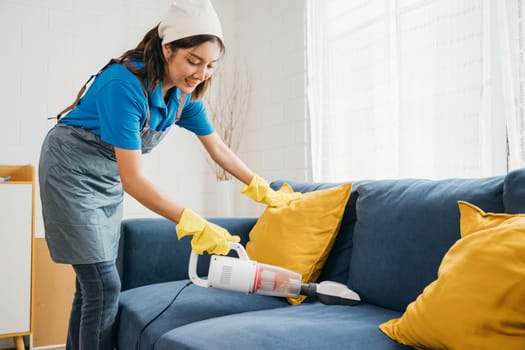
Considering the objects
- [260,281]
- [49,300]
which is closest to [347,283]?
[260,281]

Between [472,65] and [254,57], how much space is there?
182cm

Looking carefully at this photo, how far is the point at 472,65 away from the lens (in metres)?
2.01

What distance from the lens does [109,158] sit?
5.88 feet

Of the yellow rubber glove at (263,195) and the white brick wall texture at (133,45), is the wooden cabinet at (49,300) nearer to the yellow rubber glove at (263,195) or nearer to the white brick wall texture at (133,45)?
the white brick wall texture at (133,45)

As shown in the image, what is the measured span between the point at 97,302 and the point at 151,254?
19.0 inches

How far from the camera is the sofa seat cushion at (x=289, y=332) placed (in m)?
1.26

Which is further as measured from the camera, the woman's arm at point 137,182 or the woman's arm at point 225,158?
the woman's arm at point 225,158

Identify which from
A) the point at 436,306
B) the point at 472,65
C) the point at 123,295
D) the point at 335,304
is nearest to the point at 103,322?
the point at 123,295

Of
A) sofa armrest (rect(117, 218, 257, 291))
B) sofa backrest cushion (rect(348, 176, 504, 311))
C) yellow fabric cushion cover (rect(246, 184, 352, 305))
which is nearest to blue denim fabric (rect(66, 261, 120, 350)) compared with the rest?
sofa armrest (rect(117, 218, 257, 291))

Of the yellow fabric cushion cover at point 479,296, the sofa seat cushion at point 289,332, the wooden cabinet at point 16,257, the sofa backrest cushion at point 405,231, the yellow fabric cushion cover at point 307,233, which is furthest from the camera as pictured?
the wooden cabinet at point 16,257

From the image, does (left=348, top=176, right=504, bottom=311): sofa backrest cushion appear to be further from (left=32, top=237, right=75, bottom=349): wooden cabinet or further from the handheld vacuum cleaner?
(left=32, top=237, right=75, bottom=349): wooden cabinet

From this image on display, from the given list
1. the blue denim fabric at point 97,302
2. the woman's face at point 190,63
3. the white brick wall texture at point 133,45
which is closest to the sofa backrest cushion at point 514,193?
the woman's face at point 190,63

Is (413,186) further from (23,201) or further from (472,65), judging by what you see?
(23,201)

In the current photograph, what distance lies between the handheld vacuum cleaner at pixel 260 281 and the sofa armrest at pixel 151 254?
0.46 m
